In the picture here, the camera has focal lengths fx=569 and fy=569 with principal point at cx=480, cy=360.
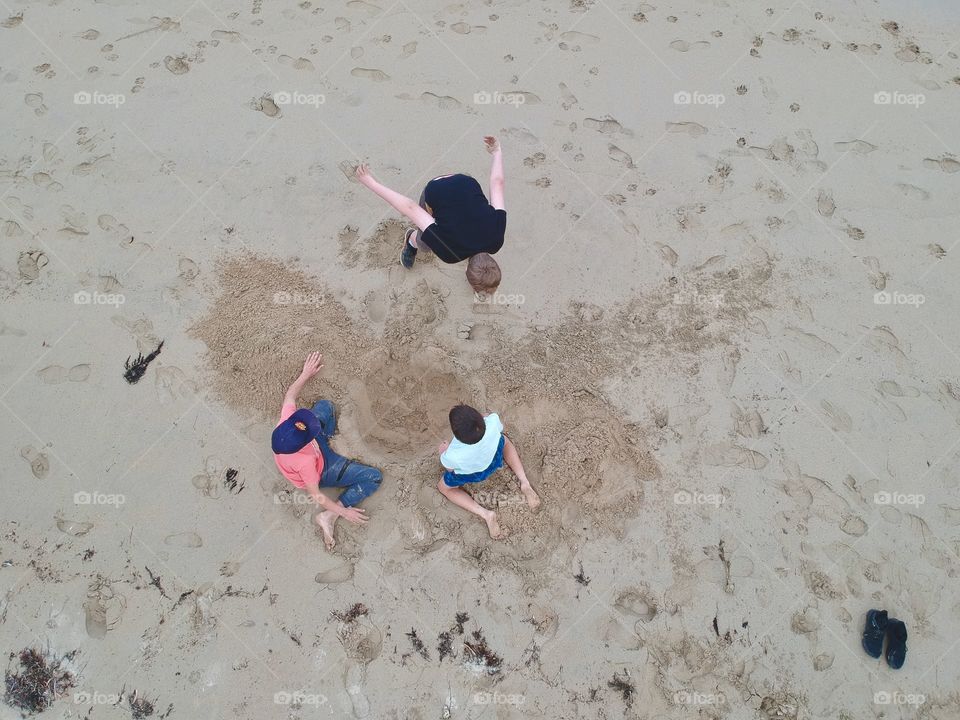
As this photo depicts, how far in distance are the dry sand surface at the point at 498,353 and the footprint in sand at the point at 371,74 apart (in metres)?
0.03

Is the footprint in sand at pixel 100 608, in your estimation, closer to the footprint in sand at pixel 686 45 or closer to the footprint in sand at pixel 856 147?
the footprint in sand at pixel 686 45

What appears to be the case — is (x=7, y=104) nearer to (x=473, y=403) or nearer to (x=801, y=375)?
(x=473, y=403)

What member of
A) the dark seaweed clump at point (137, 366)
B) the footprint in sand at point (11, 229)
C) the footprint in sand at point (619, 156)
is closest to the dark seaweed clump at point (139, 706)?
the dark seaweed clump at point (137, 366)

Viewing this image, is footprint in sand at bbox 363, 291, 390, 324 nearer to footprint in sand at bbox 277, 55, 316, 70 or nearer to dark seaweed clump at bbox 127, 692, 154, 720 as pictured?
footprint in sand at bbox 277, 55, 316, 70

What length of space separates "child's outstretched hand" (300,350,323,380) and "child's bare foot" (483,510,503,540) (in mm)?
1334

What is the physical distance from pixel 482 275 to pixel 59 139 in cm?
348

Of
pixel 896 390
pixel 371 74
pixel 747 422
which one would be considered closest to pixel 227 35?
pixel 371 74

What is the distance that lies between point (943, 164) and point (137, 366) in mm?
5697

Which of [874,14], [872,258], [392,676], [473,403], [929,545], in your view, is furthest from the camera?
[874,14]

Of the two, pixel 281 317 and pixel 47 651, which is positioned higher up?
pixel 281 317

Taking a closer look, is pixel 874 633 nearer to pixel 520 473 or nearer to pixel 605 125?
pixel 520 473

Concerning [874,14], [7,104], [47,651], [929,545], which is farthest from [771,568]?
[7,104]

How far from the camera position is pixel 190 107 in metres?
→ 4.25

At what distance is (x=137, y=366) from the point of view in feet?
11.7
